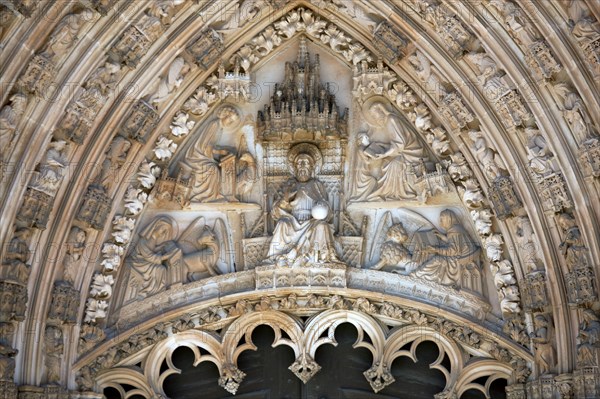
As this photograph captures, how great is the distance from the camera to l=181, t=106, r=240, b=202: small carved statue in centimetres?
1182

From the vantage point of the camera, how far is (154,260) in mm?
11719

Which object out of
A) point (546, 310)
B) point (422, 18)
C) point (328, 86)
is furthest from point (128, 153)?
point (546, 310)

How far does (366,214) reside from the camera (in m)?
11.8

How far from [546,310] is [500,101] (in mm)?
1794

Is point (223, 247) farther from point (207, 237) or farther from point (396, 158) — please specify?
point (396, 158)

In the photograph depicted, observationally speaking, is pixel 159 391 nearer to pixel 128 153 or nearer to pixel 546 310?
pixel 128 153

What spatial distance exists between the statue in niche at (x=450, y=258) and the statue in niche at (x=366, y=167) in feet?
2.46

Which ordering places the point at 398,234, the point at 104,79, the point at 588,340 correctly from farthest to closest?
the point at 398,234 < the point at 104,79 < the point at 588,340

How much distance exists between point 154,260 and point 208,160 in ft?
3.36

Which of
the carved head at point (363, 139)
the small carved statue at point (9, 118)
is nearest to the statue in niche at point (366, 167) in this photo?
the carved head at point (363, 139)

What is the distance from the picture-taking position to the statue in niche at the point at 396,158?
11758mm

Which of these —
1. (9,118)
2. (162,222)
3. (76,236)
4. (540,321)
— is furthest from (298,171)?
(9,118)

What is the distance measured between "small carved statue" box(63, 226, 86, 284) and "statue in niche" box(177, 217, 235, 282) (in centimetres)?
93

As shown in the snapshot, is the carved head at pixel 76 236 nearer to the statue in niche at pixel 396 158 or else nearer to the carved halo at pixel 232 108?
the carved halo at pixel 232 108
